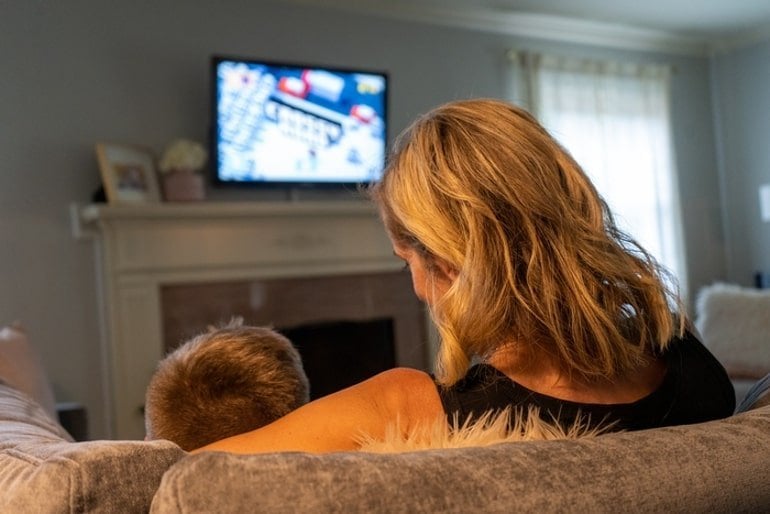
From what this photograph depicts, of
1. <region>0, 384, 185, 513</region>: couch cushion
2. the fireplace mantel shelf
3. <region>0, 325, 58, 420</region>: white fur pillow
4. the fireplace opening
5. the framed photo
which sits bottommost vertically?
the fireplace opening

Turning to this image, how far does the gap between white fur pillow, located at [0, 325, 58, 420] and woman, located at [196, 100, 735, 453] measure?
1.78 meters

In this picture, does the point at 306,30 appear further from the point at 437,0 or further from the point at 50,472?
the point at 50,472

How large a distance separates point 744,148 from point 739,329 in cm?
253

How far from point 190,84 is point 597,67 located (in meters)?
2.55

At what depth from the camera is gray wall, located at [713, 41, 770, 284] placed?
5.69 meters

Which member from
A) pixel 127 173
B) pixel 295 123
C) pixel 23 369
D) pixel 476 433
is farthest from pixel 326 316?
pixel 476 433

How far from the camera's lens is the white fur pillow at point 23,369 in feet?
8.13

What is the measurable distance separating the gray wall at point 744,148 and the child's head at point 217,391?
542cm

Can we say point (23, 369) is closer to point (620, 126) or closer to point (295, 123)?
point (295, 123)

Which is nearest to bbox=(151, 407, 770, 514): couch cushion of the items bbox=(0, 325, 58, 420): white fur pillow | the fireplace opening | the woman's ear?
the woman's ear

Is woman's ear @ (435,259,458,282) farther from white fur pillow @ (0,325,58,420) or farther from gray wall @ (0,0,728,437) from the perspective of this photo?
gray wall @ (0,0,728,437)

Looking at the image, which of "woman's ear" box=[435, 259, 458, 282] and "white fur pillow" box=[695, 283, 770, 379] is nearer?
"woman's ear" box=[435, 259, 458, 282]

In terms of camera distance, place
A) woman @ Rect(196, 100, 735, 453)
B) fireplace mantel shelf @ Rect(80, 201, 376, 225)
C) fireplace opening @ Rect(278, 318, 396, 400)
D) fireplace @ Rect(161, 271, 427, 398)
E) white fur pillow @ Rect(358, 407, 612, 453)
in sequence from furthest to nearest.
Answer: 1. fireplace opening @ Rect(278, 318, 396, 400)
2. fireplace @ Rect(161, 271, 427, 398)
3. fireplace mantel shelf @ Rect(80, 201, 376, 225)
4. woman @ Rect(196, 100, 735, 453)
5. white fur pillow @ Rect(358, 407, 612, 453)

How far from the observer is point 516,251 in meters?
0.96
